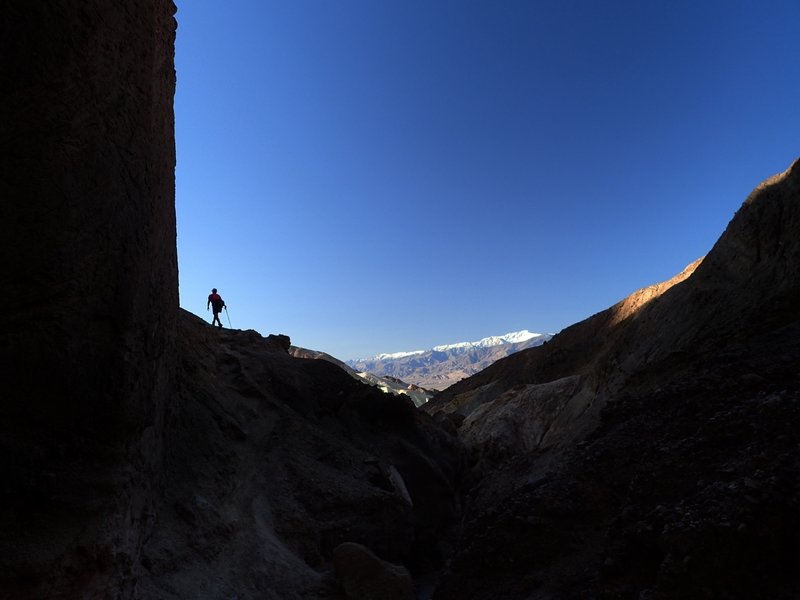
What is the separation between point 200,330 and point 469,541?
8.02 metres

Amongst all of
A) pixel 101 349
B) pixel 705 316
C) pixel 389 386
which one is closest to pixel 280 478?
pixel 101 349

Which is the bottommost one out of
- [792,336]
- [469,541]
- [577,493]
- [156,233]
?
[469,541]

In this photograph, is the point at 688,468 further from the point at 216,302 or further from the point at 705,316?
the point at 216,302

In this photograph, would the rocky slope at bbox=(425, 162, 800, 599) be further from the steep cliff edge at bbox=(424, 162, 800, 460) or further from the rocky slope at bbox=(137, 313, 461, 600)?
the rocky slope at bbox=(137, 313, 461, 600)

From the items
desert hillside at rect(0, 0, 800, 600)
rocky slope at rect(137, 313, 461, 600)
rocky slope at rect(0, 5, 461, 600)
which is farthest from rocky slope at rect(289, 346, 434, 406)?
rocky slope at rect(0, 5, 461, 600)

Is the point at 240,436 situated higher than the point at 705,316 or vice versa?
the point at 705,316

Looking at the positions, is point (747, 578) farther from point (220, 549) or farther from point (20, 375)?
point (220, 549)

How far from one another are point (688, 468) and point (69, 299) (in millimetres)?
6127

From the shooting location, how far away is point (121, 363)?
4.05 meters

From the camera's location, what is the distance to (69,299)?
378cm

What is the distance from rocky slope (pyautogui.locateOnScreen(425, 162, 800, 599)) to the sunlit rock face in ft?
14.5

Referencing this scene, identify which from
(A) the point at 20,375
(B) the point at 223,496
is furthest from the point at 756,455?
(B) the point at 223,496

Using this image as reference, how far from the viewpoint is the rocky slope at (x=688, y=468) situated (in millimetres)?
3811

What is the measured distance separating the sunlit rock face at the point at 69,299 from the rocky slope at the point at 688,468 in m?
4.43
